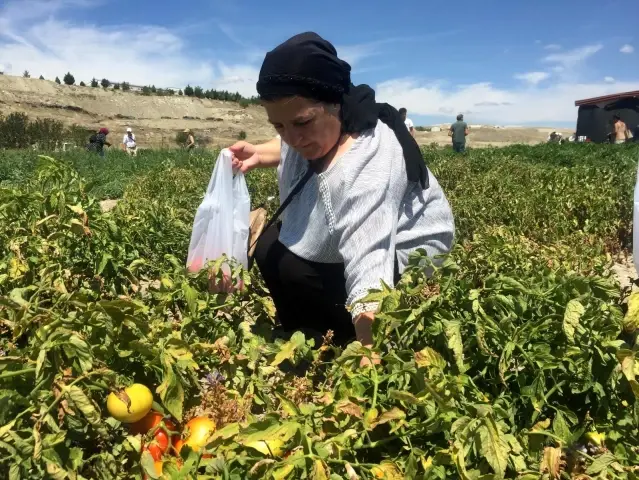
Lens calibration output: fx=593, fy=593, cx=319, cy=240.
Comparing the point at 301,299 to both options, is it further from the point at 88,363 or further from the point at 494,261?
the point at 88,363

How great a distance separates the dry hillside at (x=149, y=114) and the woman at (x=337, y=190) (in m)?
39.7

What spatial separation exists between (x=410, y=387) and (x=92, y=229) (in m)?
1.22

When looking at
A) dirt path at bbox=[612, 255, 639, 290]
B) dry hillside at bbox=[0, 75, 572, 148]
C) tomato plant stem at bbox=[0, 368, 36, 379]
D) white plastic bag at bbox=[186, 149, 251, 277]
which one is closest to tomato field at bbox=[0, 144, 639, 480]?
tomato plant stem at bbox=[0, 368, 36, 379]

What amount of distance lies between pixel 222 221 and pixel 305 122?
24.7 inches

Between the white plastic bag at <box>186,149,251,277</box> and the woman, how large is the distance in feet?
0.38

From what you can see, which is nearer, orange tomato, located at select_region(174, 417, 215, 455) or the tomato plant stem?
the tomato plant stem

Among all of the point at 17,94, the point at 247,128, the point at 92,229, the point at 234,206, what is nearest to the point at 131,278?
the point at 92,229

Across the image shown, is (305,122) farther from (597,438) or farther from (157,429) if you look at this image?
(597,438)

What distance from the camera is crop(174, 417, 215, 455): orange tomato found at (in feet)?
4.15

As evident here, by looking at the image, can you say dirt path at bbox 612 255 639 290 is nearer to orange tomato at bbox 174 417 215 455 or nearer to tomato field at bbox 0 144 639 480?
tomato field at bbox 0 144 639 480

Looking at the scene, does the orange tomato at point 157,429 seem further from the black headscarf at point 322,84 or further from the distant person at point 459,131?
the distant person at point 459,131

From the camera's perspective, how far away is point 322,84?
2.00 metres

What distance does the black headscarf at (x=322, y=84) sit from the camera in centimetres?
197

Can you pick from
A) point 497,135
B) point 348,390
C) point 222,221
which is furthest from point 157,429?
point 497,135
